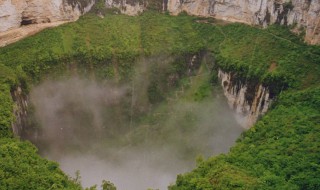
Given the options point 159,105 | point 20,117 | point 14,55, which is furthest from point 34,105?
point 159,105

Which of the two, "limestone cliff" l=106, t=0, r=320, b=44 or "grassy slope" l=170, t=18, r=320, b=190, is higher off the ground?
"limestone cliff" l=106, t=0, r=320, b=44

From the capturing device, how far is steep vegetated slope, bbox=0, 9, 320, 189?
28.6 metres

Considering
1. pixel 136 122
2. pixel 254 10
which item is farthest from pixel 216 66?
pixel 136 122

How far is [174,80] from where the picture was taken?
4578 centimetres

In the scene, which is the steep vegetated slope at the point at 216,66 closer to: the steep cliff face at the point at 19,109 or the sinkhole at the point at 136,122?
the steep cliff face at the point at 19,109

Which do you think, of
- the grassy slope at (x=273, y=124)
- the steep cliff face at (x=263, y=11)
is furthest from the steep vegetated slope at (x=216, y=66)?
the steep cliff face at (x=263, y=11)

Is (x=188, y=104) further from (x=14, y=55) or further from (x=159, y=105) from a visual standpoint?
(x=14, y=55)

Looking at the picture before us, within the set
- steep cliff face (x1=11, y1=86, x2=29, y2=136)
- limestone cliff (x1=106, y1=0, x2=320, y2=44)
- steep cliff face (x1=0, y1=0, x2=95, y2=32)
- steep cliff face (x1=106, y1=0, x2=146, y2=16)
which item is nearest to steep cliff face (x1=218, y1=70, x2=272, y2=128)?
limestone cliff (x1=106, y1=0, x2=320, y2=44)

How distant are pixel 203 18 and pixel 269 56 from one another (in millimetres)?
11512

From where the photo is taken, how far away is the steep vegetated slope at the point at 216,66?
93.8ft

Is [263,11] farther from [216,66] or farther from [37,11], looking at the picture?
[37,11]

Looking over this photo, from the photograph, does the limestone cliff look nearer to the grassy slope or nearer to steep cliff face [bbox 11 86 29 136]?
the grassy slope

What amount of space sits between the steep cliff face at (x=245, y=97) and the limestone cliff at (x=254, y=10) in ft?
21.7

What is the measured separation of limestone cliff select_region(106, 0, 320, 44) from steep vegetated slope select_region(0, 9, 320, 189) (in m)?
1.05
